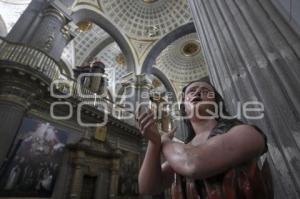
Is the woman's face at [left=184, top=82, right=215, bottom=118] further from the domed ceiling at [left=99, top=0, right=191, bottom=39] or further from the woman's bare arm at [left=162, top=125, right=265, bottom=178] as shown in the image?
the domed ceiling at [left=99, top=0, right=191, bottom=39]

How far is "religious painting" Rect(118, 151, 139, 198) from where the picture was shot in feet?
29.2

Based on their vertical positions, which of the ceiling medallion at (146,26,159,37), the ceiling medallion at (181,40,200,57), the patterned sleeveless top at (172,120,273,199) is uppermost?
the ceiling medallion at (181,40,200,57)

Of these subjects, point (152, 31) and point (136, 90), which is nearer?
point (136, 90)

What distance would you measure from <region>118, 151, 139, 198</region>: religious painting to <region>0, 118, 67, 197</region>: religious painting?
3.29 meters

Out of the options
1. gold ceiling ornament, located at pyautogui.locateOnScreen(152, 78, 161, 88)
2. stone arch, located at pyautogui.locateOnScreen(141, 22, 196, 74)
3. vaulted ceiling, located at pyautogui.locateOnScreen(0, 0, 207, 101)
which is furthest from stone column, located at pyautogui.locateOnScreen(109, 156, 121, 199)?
gold ceiling ornament, located at pyautogui.locateOnScreen(152, 78, 161, 88)

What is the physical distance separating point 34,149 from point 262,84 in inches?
266

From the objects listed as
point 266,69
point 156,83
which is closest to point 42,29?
point 266,69

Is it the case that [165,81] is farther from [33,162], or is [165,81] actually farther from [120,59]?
[33,162]

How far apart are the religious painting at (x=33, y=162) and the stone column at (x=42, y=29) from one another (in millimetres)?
2729

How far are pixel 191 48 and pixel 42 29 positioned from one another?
13656 millimetres

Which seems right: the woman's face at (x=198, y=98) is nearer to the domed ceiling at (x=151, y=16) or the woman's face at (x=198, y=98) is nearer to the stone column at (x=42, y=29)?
the stone column at (x=42, y=29)

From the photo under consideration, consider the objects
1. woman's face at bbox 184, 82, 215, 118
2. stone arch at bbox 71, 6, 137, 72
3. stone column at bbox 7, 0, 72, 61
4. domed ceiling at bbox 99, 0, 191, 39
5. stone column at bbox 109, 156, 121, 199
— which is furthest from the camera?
domed ceiling at bbox 99, 0, 191, 39

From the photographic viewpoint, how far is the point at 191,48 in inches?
711

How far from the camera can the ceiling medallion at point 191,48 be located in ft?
58.0
